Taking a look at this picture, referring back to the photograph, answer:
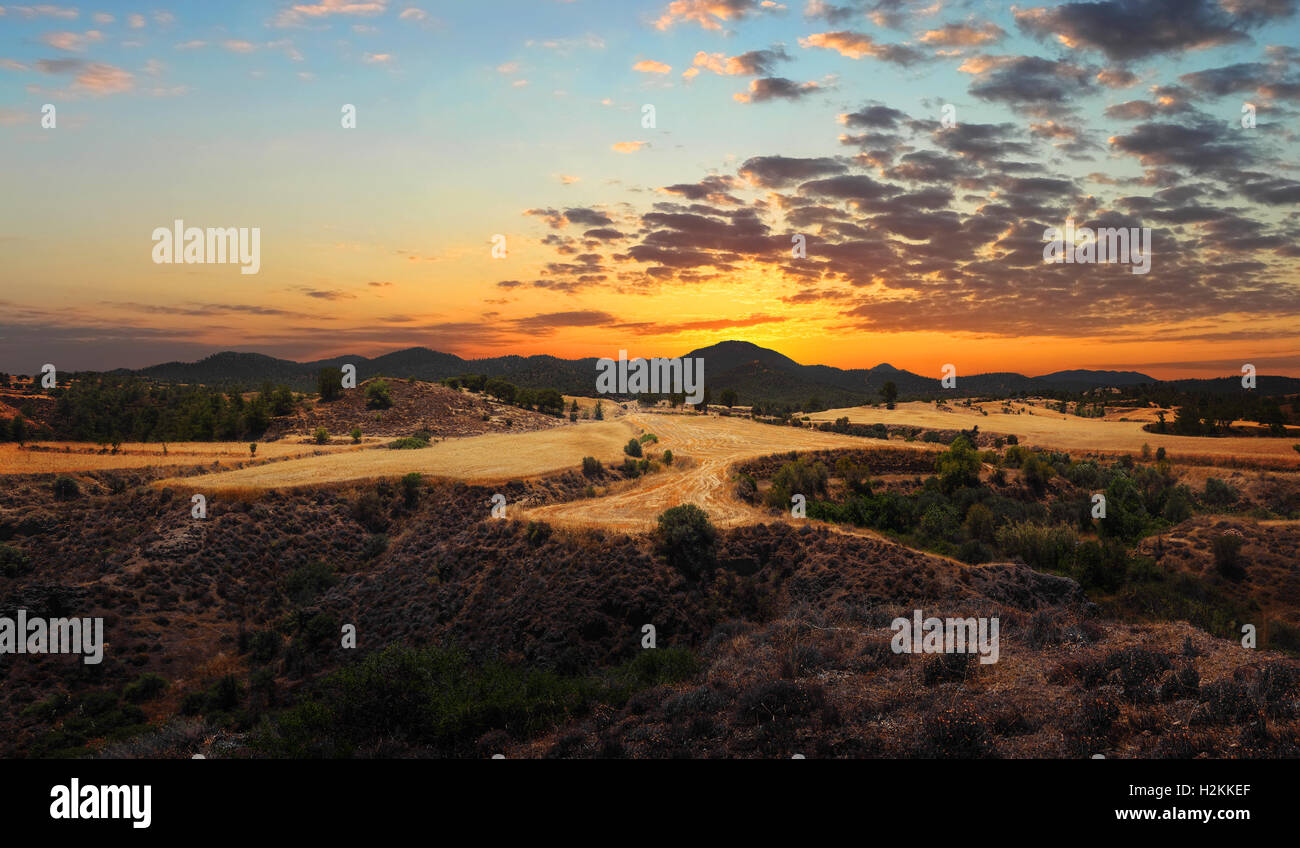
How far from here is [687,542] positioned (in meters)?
23.0

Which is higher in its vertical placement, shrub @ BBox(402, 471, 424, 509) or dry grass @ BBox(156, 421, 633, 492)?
dry grass @ BBox(156, 421, 633, 492)

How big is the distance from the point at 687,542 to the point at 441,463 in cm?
2608

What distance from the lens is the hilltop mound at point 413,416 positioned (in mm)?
68500

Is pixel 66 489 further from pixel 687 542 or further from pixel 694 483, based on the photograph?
pixel 687 542

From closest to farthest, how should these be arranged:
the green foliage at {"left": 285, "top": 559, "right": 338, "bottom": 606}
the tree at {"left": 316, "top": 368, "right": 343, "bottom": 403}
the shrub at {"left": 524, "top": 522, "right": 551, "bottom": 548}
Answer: the shrub at {"left": 524, "top": 522, "right": 551, "bottom": 548}
the green foliage at {"left": 285, "top": 559, "right": 338, "bottom": 606}
the tree at {"left": 316, "top": 368, "right": 343, "bottom": 403}

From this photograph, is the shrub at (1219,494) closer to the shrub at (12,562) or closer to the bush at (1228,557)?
the bush at (1228,557)

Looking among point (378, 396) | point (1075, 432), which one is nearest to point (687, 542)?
point (1075, 432)

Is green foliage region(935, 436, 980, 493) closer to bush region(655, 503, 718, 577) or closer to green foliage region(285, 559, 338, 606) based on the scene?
bush region(655, 503, 718, 577)

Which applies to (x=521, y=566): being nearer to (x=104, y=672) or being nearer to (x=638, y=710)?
(x=638, y=710)

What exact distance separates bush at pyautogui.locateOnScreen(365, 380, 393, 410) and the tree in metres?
3.78

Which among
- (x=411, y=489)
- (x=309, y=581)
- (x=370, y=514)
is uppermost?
(x=411, y=489)

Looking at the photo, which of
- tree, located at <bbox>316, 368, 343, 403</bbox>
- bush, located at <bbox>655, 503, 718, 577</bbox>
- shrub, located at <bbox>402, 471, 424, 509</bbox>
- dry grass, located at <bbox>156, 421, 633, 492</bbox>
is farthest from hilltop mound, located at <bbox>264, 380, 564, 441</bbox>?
bush, located at <bbox>655, 503, 718, 577</bbox>

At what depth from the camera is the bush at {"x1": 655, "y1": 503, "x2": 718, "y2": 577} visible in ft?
74.0

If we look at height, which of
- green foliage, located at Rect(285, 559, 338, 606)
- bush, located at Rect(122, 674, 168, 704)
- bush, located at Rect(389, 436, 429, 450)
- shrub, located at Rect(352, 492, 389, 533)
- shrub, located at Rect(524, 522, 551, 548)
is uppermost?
bush, located at Rect(389, 436, 429, 450)
